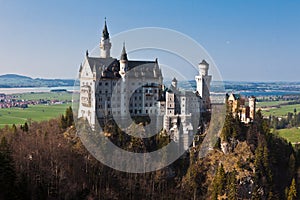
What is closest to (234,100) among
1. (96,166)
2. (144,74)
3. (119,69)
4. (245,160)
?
(245,160)

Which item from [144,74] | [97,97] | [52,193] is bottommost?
[52,193]

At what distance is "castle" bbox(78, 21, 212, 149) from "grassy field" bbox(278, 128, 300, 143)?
165 feet

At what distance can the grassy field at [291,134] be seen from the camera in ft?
314

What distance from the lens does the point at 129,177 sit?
48.7 m

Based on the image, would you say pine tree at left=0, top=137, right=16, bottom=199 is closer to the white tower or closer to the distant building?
the white tower

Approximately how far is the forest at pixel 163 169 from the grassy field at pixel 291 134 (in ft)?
134

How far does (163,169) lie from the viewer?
168 ft

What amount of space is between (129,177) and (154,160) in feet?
16.0

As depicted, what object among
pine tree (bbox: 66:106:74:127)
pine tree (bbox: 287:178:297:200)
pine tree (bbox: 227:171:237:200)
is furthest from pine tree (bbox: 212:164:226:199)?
pine tree (bbox: 66:106:74:127)

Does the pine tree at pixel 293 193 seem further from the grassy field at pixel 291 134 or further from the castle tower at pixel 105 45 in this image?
the grassy field at pixel 291 134

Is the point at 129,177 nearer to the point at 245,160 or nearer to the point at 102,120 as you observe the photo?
the point at 102,120

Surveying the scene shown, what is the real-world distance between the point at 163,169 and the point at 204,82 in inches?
662

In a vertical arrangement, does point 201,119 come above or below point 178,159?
above

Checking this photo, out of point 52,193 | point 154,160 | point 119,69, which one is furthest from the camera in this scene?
point 119,69
